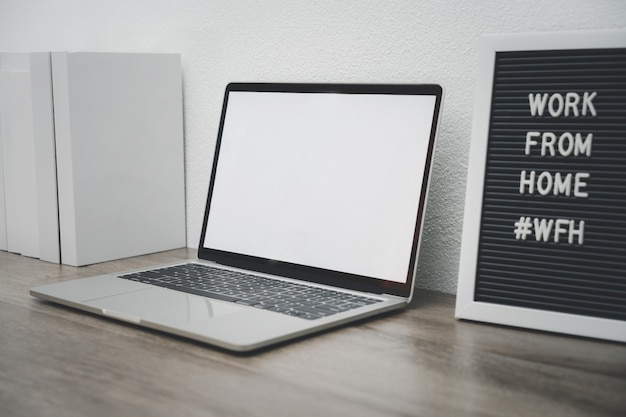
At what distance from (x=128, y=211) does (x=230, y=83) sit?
26 cm

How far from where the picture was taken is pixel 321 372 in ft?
2.04

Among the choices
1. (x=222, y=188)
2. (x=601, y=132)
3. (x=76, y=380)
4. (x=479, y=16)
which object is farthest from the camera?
(x=222, y=188)

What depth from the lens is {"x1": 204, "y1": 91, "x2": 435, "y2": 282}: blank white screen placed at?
2.85ft

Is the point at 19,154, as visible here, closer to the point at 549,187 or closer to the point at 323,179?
the point at 323,179

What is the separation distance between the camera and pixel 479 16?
0.90 m

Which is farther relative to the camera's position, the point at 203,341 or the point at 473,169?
the point at 473,169

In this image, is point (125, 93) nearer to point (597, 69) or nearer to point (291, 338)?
point (291, 338)

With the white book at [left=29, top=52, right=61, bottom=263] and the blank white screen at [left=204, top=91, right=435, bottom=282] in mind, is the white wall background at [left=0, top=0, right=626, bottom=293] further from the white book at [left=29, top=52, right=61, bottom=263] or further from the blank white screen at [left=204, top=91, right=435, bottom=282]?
the white book at [left=29, top=52, right=61, bottom=263]

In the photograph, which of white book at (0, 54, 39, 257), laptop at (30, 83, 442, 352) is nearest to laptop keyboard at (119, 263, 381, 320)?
laptop at (30, 83, 442, 352)

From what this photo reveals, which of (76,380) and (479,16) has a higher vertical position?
(479,16)

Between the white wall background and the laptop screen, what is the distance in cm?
9

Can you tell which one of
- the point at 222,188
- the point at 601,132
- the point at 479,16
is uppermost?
the point at 479,16

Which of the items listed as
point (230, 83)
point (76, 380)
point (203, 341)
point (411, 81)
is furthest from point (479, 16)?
point (76, 380)

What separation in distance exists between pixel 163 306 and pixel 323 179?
0.28 meters
